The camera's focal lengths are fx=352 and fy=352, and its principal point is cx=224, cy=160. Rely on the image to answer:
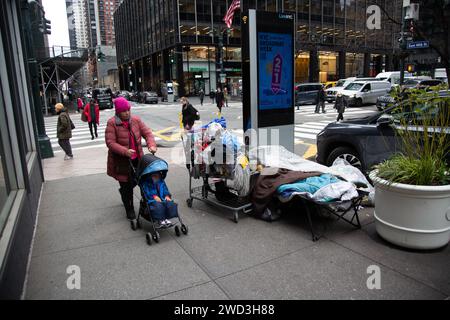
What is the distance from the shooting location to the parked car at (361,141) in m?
6.06

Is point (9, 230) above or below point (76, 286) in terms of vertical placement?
above

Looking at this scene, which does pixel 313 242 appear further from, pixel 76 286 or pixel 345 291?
pixel 76 286

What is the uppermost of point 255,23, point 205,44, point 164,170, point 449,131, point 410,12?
point 205,44

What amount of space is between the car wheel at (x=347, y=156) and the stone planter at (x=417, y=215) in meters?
2.61

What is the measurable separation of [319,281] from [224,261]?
40.4 inches

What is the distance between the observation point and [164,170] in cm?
453

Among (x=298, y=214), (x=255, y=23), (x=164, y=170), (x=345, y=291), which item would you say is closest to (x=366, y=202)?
(x=298, y=214)

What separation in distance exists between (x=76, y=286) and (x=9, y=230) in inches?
34.9

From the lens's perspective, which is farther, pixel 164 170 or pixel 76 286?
pixel 164 170

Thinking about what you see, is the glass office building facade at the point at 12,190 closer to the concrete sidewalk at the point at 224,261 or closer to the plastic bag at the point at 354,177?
the concrete sidewalk at the point at 224,261

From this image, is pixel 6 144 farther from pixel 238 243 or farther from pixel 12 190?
pixel 238 243

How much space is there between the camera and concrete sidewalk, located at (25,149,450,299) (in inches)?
129

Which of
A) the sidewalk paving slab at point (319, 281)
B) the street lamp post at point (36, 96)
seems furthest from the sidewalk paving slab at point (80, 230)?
the street lamp post at point (36, 96)

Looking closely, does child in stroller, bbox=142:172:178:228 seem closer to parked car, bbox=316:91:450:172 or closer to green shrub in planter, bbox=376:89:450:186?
green shrub in planter, bbox=376:89:450:186
